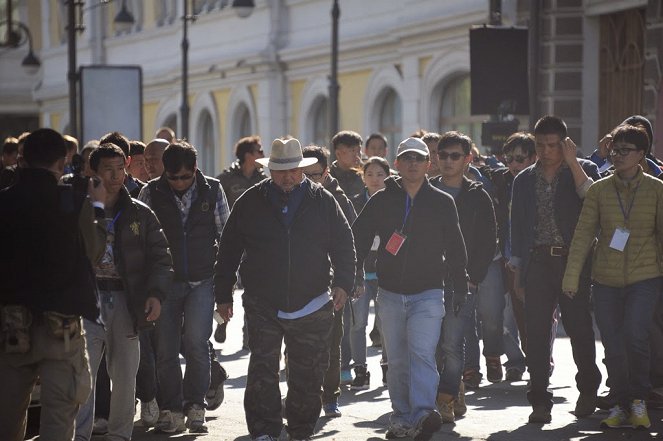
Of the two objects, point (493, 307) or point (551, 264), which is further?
point (493, 307)

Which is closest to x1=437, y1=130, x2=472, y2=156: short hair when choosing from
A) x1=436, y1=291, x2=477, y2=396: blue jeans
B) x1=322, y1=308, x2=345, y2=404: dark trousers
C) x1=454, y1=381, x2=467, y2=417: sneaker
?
x1=436, y1=291, x2=477, y2=396: blue jeans

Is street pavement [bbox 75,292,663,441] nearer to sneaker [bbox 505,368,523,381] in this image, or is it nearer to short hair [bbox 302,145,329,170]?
sneaker [bbox 505,368,523,381]

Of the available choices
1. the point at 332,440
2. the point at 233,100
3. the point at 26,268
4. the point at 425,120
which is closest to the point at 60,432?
the point at 26,268

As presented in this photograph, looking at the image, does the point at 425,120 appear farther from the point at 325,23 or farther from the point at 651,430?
the point at 651,430

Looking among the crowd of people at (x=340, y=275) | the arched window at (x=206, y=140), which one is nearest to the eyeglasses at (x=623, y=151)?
the crowd of people at (x=340, y=275)

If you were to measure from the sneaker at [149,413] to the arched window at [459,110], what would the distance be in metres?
16.8

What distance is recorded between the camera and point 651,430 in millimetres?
9969

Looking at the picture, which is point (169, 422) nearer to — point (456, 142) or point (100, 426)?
point (100, 426)

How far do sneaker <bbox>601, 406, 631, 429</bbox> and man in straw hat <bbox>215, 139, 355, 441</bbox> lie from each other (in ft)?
6.28

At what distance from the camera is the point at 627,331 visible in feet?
33.1

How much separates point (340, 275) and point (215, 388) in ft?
6.82

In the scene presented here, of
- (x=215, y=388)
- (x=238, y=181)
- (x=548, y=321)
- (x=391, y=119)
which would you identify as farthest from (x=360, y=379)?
(x=391, y=119)

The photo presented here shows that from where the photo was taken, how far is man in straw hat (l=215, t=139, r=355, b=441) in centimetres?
920

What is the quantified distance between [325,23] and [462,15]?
6.92 m
